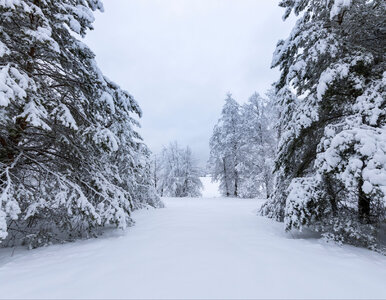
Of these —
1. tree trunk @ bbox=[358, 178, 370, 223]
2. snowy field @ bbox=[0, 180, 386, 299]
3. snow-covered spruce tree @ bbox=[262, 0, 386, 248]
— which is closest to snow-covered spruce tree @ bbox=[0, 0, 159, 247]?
snowy field @ bbox=[0, 180, 386, 299]

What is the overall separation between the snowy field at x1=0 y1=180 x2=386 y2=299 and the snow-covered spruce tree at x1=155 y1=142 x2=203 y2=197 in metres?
23.9

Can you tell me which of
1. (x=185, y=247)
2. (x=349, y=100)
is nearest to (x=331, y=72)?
(x=349, y=100)

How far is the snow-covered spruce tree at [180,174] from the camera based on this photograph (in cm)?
2869

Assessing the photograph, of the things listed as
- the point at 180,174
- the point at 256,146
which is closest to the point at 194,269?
the point at 256,146

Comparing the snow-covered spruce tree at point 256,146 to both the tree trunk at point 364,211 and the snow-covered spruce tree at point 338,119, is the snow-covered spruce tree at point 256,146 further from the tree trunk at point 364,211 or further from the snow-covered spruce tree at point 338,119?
the tree trunk at point 364,211

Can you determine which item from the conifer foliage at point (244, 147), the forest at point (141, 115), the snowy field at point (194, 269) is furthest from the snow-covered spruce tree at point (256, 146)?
the snowy field at point (194, 269)

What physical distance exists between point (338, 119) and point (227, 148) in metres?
15.9

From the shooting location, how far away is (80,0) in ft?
18.7

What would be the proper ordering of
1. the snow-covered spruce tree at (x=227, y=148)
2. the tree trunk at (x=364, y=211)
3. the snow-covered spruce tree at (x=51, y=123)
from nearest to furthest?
the snow-covered spruce tree at (x=51, y=123) < the tree trunk at (x=364, y=211) < the snow-covered spruce tree at (x=227, y=148)

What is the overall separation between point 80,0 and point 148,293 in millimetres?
7225

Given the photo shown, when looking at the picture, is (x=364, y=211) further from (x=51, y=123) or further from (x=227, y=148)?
(x=227, y=148)

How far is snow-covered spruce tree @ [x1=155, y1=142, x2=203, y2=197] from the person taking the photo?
1129 inches

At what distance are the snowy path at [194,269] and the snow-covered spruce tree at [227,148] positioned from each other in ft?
55.7

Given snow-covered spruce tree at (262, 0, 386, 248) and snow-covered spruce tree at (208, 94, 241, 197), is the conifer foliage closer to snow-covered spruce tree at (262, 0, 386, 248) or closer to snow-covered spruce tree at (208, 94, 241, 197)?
snow-covered spruce tree at (208, 94, 241, 197)
